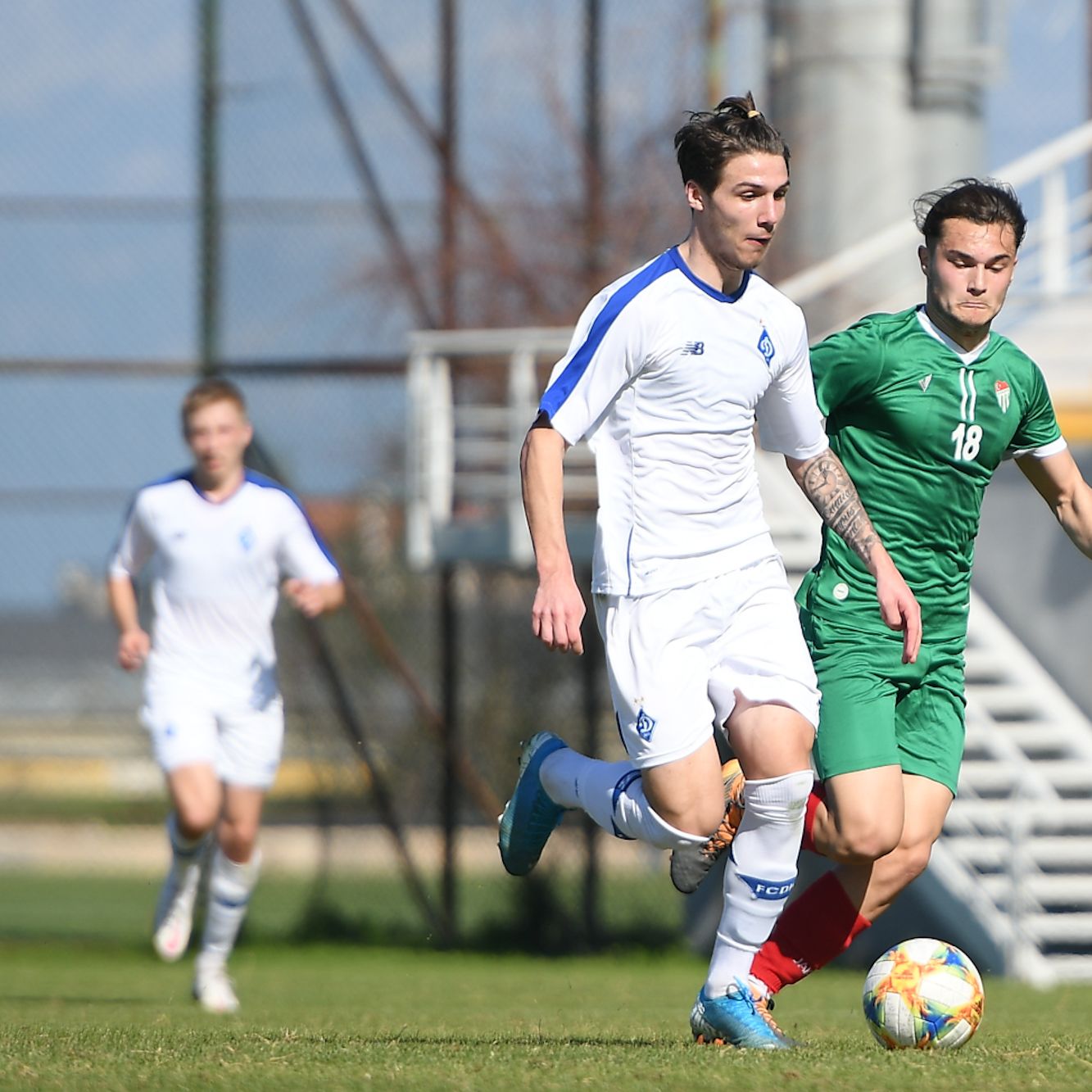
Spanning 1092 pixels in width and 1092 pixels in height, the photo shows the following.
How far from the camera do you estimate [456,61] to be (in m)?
12.6

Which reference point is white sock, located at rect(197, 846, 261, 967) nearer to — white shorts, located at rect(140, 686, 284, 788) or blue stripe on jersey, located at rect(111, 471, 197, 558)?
white shorts, located at rect(140, 686, 284, 788)

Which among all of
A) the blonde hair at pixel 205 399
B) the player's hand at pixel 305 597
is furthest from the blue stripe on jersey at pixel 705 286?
the blonde hair at pixel 205 399

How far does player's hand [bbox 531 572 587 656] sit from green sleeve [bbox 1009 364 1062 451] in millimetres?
1526

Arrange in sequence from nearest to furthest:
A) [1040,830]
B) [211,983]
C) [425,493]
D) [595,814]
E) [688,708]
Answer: [688,708] → [595,814] → [211,983] → [1040,830] → [425,493]

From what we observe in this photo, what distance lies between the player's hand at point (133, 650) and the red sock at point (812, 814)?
3.34 m

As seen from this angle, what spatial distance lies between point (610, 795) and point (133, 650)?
10.3 ft

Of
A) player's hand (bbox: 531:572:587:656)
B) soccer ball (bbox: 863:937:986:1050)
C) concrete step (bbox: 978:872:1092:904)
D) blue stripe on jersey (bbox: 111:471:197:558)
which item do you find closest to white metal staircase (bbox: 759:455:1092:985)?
concrete step (bbox: 978:872:1092:904)

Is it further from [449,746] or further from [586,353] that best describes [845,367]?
[449,746]

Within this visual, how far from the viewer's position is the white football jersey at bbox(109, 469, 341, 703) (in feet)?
26.8

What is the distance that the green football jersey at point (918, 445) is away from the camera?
17.9 feet

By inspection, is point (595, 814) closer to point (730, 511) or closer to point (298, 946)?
point (730, 511)

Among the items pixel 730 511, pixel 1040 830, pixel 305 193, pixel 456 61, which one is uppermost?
pixel 456 61

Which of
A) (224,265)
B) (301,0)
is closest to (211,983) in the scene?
(224,265)

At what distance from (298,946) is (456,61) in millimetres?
5476
